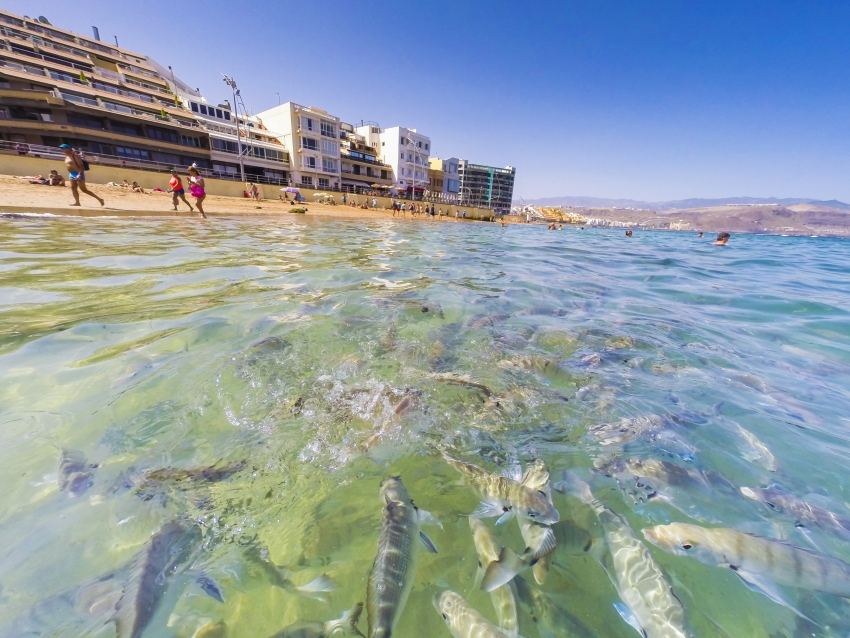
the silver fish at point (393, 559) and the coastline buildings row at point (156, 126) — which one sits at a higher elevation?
the coastline buildings row at point (156, 126)

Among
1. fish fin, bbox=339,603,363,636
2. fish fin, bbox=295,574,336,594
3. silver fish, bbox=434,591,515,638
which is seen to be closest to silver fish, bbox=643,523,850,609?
silver fish, bbox=434,591,515,638

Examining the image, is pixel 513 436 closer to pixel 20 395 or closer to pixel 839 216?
pixel 20 395

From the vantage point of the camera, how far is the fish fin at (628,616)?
1585 mm

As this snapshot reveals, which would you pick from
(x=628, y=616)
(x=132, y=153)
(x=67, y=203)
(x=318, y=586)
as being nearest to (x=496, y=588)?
Answer: (x=628, y=616)

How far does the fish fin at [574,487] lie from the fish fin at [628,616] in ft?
1.97

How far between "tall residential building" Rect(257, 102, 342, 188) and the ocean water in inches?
1921

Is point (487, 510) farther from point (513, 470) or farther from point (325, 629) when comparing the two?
point (325, 629)

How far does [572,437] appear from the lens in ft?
9.38

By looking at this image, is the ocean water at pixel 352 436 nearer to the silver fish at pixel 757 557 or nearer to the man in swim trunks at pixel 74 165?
the silver fish at pixel 757 557

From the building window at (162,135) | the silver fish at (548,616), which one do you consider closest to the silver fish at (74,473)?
the silver fish at (548,616)

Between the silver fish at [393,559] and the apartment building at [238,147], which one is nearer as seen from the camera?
the silver fish at [393,559]

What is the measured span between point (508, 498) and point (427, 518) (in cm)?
54

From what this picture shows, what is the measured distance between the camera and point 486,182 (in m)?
108

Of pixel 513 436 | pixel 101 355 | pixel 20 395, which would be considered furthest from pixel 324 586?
pixel 101 355
